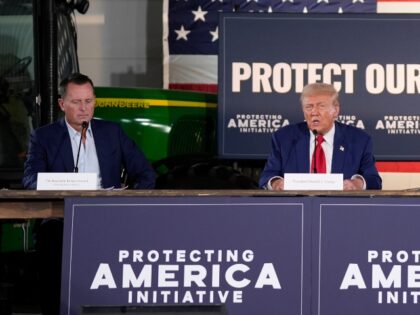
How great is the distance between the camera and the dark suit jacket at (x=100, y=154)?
198 inches

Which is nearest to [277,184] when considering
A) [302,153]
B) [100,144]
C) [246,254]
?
[302,153]

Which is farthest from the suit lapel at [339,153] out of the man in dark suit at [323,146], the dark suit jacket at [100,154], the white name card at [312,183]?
the dark suit jacket at [100,154]

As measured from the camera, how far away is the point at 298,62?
6.57 meters

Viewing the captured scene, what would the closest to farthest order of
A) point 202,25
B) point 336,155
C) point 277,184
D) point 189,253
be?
point 189,253, point 277,184, point 336,155, point 202,25

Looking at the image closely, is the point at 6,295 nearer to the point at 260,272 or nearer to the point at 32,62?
the point at 260,272

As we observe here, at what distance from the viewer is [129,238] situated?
4035 millimetres

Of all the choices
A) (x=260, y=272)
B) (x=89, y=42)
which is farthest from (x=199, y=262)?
(x=89, y=42)

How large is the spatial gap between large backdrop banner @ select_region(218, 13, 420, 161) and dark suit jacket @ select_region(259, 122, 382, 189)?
4.79ft

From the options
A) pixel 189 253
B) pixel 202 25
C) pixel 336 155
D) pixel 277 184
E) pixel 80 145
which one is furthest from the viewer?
pixel 202 25

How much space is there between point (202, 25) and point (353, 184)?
421 centimetres

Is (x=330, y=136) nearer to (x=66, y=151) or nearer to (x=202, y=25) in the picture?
(x=66, y=151)

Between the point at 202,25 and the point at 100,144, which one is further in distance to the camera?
the point at 202,25

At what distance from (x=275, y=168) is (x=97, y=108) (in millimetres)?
2022

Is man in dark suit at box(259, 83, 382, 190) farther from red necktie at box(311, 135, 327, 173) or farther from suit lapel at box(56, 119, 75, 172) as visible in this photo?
suit lapel at box(56, 119, 75, 172)
